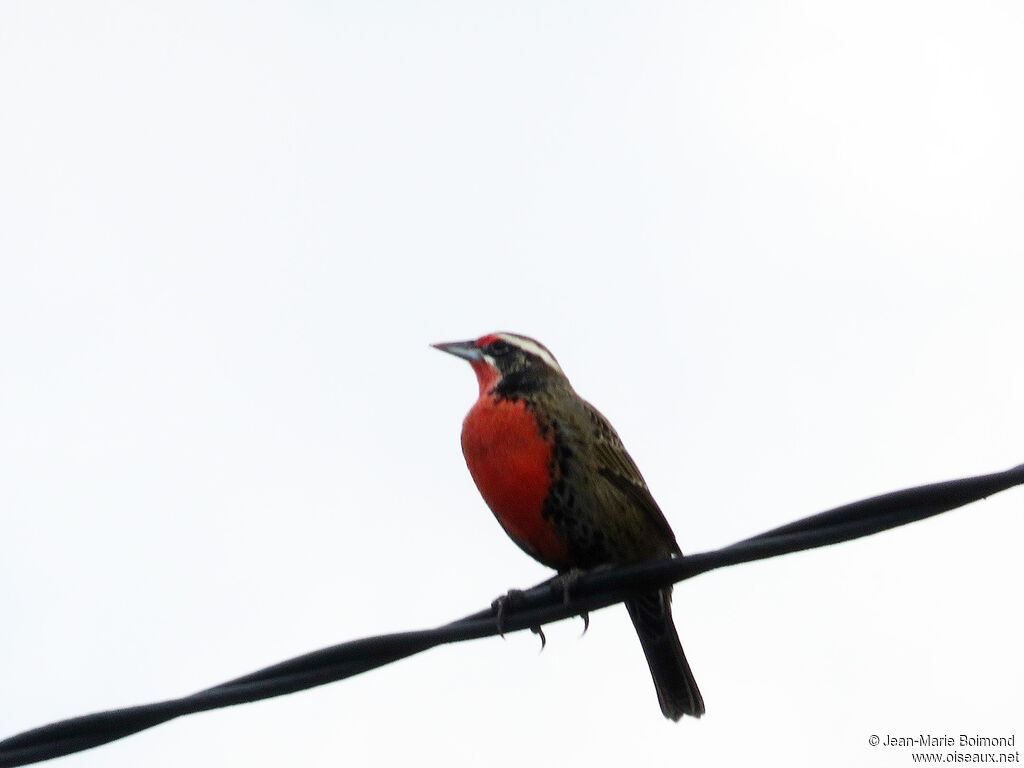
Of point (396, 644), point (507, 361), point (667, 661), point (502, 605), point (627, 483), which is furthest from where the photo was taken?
point (507, 361)

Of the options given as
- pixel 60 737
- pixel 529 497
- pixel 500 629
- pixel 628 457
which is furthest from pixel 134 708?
pixel 628 457

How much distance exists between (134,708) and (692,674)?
13.4 ft

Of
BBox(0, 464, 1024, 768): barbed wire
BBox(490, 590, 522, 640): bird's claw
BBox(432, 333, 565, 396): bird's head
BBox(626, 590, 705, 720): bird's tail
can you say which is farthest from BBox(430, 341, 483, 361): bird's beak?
BBox(0, 464, 1024, 768): barbed wire

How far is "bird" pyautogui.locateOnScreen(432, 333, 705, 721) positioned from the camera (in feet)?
25.9

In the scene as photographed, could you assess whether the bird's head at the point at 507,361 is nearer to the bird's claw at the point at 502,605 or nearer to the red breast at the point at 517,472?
the red breast at the point at 517,472

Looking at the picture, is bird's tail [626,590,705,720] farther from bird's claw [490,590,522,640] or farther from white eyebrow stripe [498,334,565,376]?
white eyebrow stripe [498,334,565,376]

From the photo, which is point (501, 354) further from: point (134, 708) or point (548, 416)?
point (134, 708)

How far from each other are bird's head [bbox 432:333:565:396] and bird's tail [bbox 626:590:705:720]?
1467 mm

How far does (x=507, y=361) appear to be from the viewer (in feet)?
29.7

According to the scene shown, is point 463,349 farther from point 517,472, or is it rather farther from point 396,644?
point 396,644

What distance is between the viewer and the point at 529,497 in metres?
7.88

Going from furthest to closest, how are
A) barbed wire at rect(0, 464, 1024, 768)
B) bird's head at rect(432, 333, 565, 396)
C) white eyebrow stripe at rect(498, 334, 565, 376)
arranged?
1. white eyebrow stripe at rect(498, 334, 565, 376)
2. bird's head at rect(432, 333, 565, 396)
3. barbed wire at rect(0, 464, 1024, 768)

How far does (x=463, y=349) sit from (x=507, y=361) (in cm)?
39

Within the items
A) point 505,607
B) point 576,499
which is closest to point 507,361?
point 576,499
